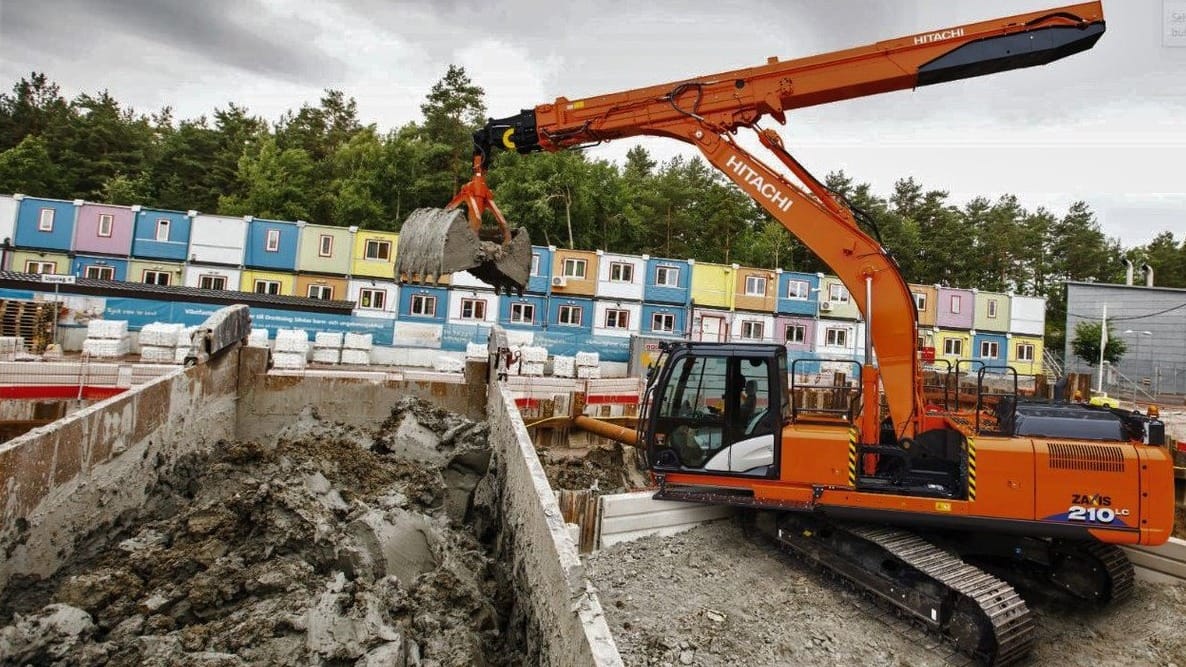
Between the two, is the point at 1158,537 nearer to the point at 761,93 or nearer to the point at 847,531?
the point at 847,531

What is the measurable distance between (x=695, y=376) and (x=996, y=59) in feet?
13.7

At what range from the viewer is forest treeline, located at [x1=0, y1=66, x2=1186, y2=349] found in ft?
129

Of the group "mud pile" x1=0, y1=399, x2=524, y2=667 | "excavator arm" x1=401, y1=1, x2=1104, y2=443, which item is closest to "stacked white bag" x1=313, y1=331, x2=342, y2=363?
"excavator arm" x1=401, y1=1, x2=1104, y2=443

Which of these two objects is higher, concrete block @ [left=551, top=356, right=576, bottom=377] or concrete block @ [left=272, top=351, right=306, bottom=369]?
concrete block @ [left=551, top=356, right=576, bottom=377]

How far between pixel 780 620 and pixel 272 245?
26583 millimetres

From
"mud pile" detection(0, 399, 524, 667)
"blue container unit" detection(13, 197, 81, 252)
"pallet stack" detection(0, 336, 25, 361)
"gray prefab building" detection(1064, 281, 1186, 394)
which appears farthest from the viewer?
"gray prefab building" detection(1064, 281, 1186, 394)

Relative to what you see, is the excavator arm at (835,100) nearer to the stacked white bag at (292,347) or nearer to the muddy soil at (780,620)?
the muddy soil at (780,620)

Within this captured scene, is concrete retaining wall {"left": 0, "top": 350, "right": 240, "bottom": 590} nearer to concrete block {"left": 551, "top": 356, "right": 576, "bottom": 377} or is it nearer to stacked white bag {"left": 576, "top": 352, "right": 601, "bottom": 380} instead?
concrete block {"left": 551, "top": 356, "right": 576, "bottom": 377}

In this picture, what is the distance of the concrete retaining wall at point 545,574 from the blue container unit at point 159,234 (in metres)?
26.7

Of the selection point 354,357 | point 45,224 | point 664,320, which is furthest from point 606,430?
point 45,224

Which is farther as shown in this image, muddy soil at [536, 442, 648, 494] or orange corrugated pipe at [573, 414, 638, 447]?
orange corrugated pipe at [573, 414, 638, 447]

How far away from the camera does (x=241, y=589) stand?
3.17 meters

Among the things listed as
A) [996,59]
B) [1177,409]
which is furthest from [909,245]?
[996,59]

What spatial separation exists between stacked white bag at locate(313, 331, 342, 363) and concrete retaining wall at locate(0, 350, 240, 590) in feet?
57.5
